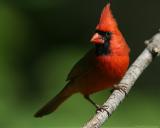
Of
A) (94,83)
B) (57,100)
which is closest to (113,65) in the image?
(94,83)

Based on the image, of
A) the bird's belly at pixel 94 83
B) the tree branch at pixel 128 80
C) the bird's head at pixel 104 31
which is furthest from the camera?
the bird's belly at pixel 94 83

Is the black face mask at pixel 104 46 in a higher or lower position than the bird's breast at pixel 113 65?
higher

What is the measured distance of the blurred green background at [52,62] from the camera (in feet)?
13.5

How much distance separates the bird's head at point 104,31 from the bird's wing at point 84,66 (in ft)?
Answer: 0.20

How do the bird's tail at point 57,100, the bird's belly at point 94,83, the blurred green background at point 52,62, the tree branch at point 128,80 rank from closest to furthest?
the tree branch at point 128,80, the bird's belly at point 94,83, the blurred green background at point 52,62, the bird's tail at point 57,100

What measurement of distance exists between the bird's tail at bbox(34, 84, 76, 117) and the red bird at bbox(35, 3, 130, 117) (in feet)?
0.12

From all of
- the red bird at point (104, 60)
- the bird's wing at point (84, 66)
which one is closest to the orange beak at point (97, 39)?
the red bird at point (104, 60)

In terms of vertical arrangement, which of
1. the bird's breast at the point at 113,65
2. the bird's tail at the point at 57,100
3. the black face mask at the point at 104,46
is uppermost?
the black face mask at the point at 104,46

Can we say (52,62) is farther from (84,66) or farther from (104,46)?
(104,46)

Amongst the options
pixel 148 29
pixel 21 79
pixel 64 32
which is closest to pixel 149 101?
pixel 21 79

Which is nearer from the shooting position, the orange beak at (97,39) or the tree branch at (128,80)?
→ the tree branch at (128,80)

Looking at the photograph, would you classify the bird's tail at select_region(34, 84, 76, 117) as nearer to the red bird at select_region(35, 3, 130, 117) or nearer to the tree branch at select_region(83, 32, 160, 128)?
the red bird at select_region(35, 3, 130, 117)

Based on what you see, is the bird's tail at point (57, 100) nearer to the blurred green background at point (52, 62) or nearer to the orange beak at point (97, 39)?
the blurred green background at point (52, 62)

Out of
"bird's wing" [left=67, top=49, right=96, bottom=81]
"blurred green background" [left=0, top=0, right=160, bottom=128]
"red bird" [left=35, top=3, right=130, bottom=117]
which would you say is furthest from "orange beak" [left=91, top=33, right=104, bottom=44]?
"blurred green background" [left=0, top=0, right=160, bottom=128]
